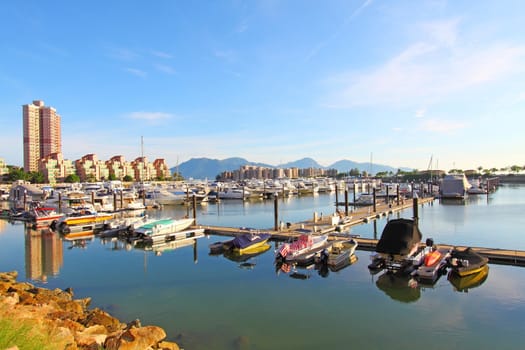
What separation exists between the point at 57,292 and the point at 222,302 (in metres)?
7.43

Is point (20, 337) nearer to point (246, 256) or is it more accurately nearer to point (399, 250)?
point (399, 250)

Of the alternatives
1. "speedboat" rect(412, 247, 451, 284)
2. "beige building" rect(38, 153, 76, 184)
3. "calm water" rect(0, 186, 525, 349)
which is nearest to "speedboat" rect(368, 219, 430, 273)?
"speedboat" rect(412, 247, 451, 284)

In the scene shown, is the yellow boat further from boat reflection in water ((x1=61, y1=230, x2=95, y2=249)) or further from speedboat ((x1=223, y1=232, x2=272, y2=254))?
speedboat ((x1=223, y1=232, x2=272, y2=254))

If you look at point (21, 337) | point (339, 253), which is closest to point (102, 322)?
point (21, 337)

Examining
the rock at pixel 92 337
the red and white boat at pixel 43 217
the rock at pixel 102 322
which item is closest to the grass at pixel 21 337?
the rock at pixel 92 337

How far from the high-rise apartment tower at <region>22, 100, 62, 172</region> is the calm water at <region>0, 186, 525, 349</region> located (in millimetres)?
159435

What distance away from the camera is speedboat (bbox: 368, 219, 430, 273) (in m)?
20.2

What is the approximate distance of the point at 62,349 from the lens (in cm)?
798

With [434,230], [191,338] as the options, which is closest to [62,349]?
[191,338]

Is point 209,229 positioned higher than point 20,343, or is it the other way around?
point 20,343

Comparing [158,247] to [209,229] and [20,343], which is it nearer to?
[209,229]

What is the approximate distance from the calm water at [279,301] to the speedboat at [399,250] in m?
1.03

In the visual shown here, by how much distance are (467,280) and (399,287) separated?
3774mm

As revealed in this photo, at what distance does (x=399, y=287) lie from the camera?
59.8 feet
